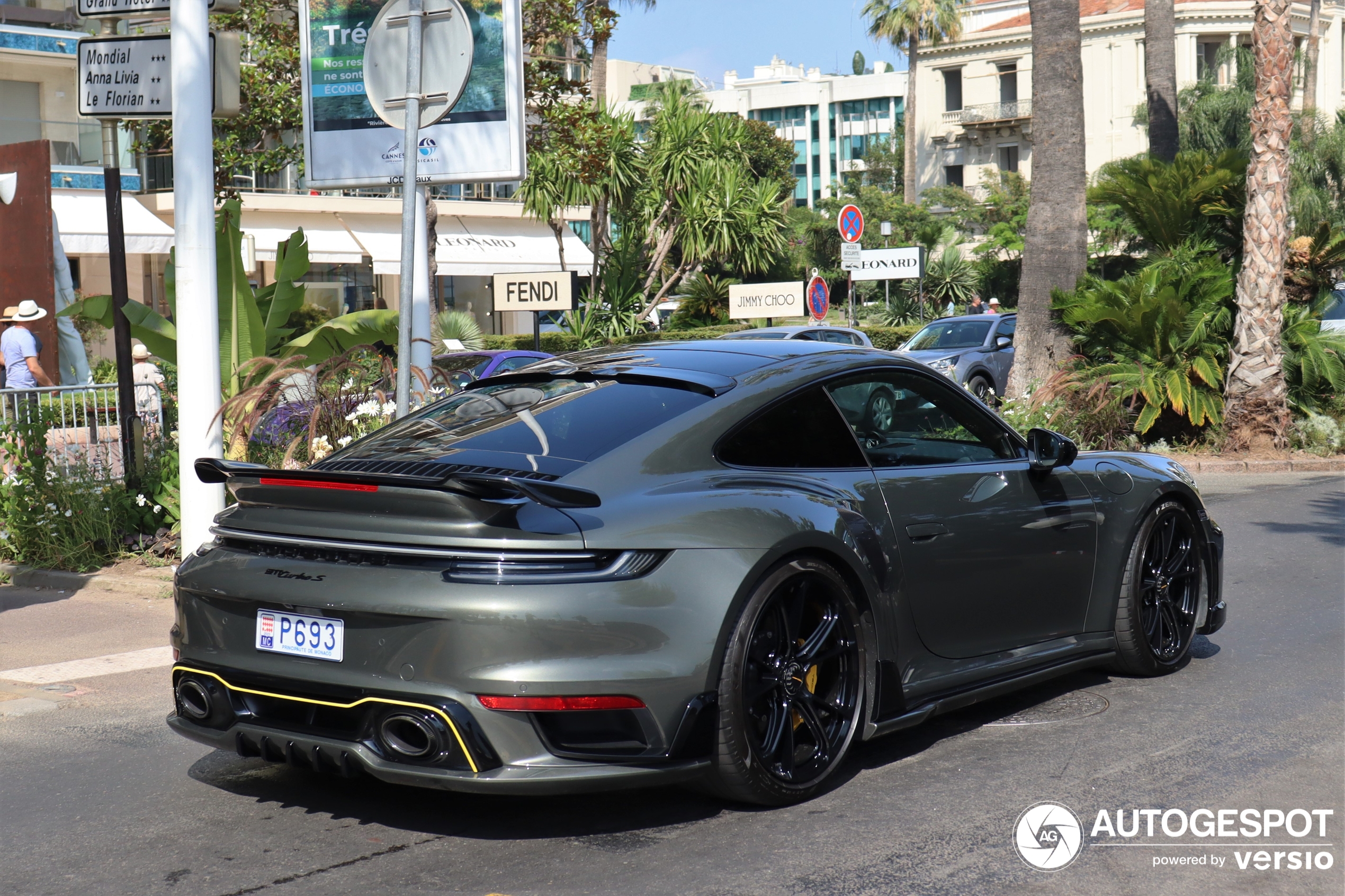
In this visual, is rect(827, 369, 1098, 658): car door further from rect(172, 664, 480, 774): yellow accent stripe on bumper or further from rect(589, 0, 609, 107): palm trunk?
rect(589, 0, 609, 107): palm trunk

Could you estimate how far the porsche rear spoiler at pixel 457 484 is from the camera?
155 inches

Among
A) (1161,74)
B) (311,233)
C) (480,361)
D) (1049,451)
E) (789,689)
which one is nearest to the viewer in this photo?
(789,689)

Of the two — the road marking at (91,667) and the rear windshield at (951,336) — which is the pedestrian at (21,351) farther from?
the rear windshield at (951,336)

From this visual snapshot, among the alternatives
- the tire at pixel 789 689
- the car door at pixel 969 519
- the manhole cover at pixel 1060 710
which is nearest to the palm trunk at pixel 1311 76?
the manhole cover at pixel 1060 710

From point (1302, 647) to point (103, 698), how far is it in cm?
570

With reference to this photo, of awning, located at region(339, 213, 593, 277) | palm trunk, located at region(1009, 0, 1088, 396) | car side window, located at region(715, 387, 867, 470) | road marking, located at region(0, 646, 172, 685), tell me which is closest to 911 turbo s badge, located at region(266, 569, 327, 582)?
car side window, located at region(715, 387, 867, 470)

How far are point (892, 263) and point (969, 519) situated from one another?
1787 cm

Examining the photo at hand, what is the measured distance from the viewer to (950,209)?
68.2 metres

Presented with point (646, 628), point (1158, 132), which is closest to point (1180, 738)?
point (646, 628)

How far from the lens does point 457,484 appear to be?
12.8 ft

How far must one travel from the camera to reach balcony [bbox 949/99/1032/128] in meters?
69.0

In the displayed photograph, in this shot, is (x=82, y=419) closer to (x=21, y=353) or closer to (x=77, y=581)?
(x=77, y=581)

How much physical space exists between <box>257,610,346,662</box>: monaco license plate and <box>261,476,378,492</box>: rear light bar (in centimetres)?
40

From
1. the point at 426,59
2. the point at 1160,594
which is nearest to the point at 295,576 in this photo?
the point at 1160,594
